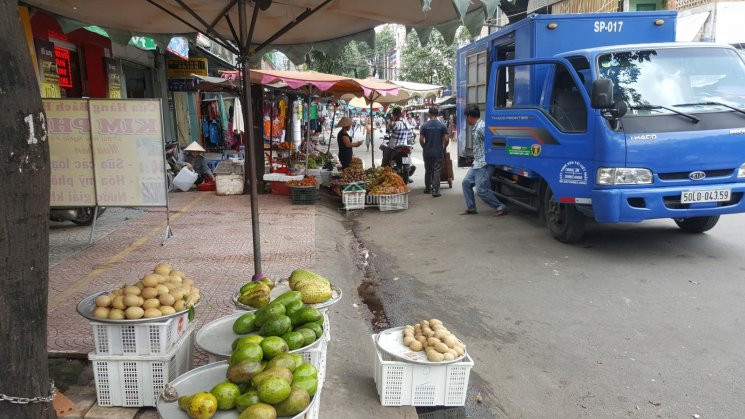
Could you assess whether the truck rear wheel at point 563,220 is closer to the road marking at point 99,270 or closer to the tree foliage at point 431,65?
the road marking at point 99,270

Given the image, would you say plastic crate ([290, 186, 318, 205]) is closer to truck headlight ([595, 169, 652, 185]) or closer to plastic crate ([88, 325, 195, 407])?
truck headlight ([595, 169, 652, 185])

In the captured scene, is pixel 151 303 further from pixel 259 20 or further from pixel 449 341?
pixel 259 20

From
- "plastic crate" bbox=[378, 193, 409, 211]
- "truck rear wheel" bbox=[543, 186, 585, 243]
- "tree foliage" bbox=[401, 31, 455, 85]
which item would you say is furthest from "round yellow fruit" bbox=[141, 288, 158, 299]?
"tree foliage" bbox=[401, 31, 455, 85]

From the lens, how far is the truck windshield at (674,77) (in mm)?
6527

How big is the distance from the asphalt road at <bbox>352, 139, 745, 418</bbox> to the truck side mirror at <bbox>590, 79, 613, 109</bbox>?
190 centimetres

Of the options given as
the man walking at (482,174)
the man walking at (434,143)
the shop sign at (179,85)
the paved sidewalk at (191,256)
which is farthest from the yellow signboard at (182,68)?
the man walking at (482,174)

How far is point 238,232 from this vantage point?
26.7 ft

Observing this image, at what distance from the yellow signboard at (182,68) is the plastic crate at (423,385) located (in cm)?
1541

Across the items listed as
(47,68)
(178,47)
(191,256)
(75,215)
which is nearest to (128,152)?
(191,256)

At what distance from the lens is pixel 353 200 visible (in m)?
10.9

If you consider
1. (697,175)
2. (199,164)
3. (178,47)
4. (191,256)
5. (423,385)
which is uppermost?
(178,47)

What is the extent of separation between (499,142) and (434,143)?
3.02m

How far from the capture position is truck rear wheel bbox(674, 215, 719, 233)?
746 cm

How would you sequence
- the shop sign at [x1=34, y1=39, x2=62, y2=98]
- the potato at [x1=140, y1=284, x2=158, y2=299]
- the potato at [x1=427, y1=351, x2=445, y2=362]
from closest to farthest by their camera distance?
the potato at [x1=140, y1=284, x2=158, y2=299] → the potato at [x1=427, y1=351, x2=445, y2=362] → the shop sign at [x1=34, y1=39, x2=62, y2=98]
